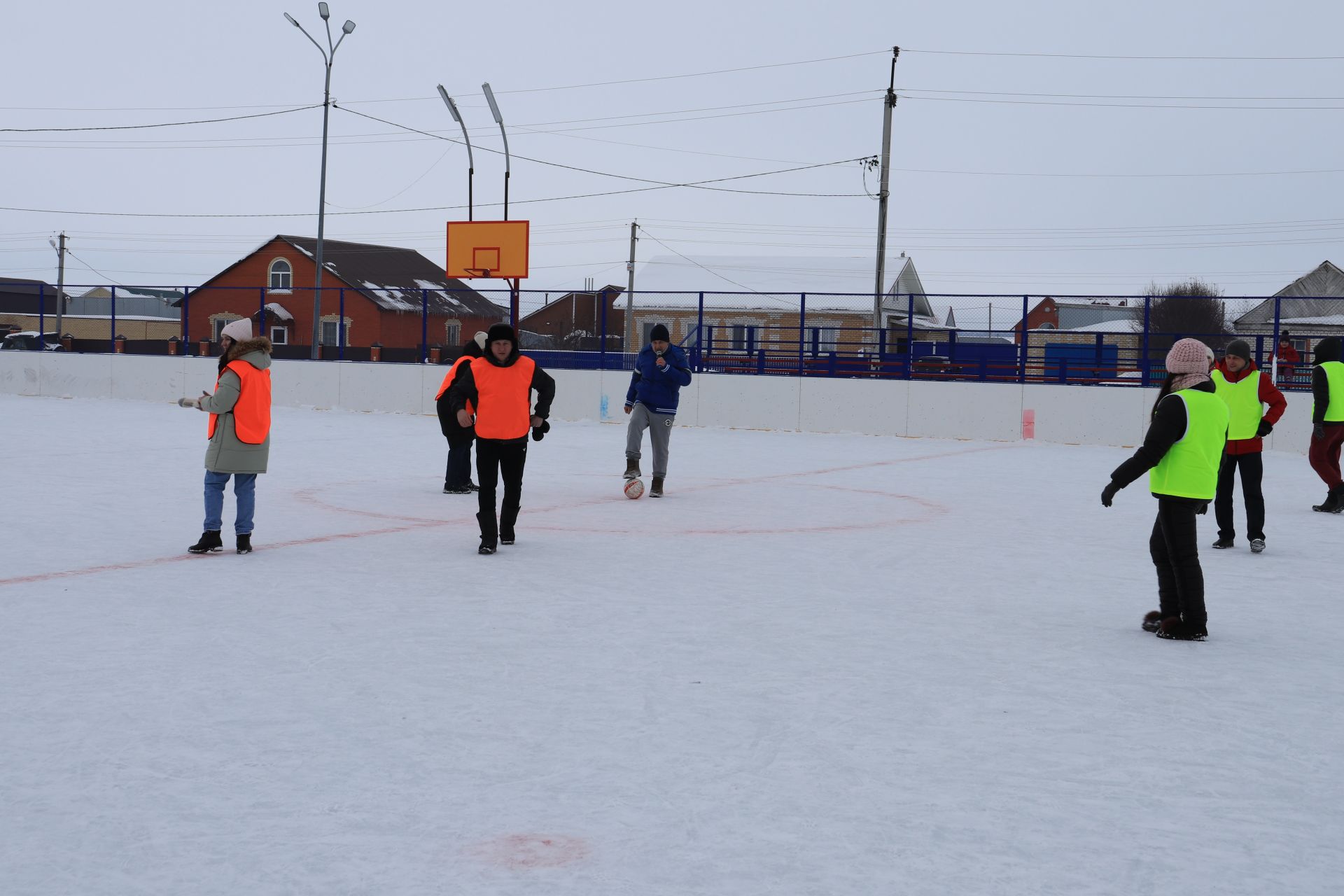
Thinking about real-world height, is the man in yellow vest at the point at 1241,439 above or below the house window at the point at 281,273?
below

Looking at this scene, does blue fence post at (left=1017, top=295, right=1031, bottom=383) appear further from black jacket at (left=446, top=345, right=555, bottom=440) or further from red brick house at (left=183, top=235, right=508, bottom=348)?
red brick house at (left=183, top=235, right=508, bottom=348)

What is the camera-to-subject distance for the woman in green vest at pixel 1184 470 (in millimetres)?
6828

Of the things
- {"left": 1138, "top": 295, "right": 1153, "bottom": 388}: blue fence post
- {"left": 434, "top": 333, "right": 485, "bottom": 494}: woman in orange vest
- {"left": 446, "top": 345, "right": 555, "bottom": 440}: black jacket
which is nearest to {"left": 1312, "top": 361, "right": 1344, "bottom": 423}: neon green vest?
{"left": 446, "top": 345, "right": 555, "bottom": 440}: black jacket

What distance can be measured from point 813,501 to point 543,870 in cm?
972

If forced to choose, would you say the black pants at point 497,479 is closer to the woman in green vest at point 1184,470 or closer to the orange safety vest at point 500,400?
the orange safety vest at point 500,400

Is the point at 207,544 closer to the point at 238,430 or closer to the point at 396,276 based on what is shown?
the point at 238,430

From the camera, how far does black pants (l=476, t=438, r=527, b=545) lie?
30.7 feet

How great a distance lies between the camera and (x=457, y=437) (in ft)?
40.8

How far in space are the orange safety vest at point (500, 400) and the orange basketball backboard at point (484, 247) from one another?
1976 cm

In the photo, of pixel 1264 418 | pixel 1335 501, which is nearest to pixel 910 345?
pixel 1335 501

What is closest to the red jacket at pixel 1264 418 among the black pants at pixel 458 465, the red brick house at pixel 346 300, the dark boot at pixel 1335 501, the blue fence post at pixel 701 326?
the dark boot at pixel 1335 501

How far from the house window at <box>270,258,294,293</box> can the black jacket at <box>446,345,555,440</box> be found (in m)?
55.3

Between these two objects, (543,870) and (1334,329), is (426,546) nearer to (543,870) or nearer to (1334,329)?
(543,870)

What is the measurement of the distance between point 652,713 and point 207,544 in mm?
4849
